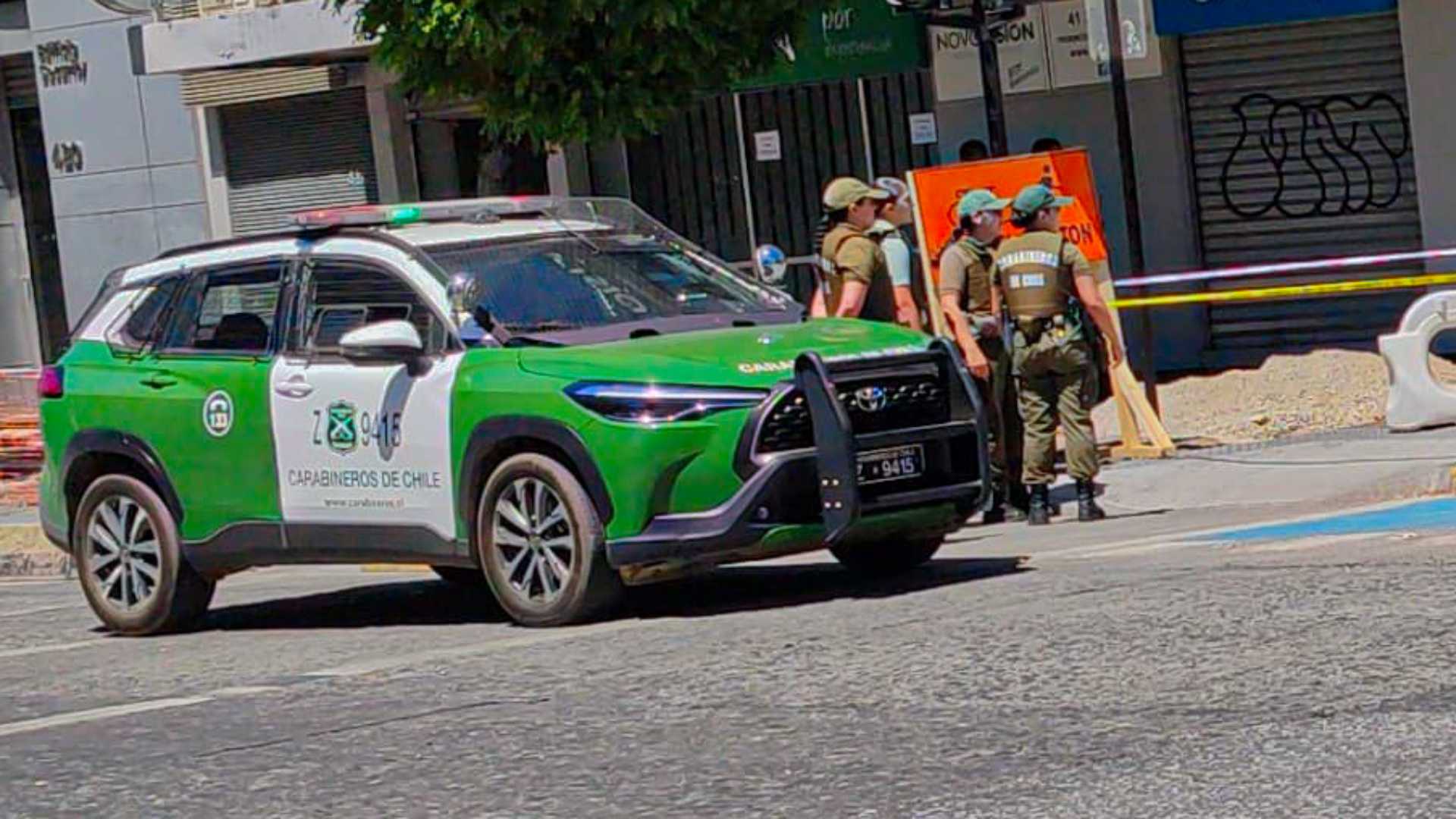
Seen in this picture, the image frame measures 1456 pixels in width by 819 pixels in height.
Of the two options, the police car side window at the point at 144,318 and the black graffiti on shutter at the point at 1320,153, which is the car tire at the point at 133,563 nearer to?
the police car side window at the point at 144,318

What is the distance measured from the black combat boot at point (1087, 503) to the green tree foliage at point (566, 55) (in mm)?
4689

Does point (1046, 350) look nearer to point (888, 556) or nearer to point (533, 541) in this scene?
point (888, 556)

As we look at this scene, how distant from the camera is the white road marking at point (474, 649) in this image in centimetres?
984

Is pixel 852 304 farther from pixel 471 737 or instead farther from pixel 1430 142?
pixel 1430 142

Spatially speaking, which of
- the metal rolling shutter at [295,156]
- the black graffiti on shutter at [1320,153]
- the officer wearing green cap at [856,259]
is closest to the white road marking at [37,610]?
the officer wearing green cap at [856,259]

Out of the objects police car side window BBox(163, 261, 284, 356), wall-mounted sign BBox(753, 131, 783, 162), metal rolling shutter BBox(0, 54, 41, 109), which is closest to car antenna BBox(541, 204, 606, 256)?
police car side window BBox(163, 261, 284, 356)

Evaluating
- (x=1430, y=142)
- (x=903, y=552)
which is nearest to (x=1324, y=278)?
(x=1430, y=142)

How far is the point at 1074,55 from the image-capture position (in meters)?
21.4

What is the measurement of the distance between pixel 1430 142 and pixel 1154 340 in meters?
2.70

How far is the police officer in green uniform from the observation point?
13.3 metres

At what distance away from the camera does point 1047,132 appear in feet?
71.7

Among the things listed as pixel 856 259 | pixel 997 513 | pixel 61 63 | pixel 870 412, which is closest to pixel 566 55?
pixel 856 259

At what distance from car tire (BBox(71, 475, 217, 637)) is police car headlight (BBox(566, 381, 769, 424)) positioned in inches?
108

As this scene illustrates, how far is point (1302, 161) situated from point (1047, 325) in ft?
27.1
